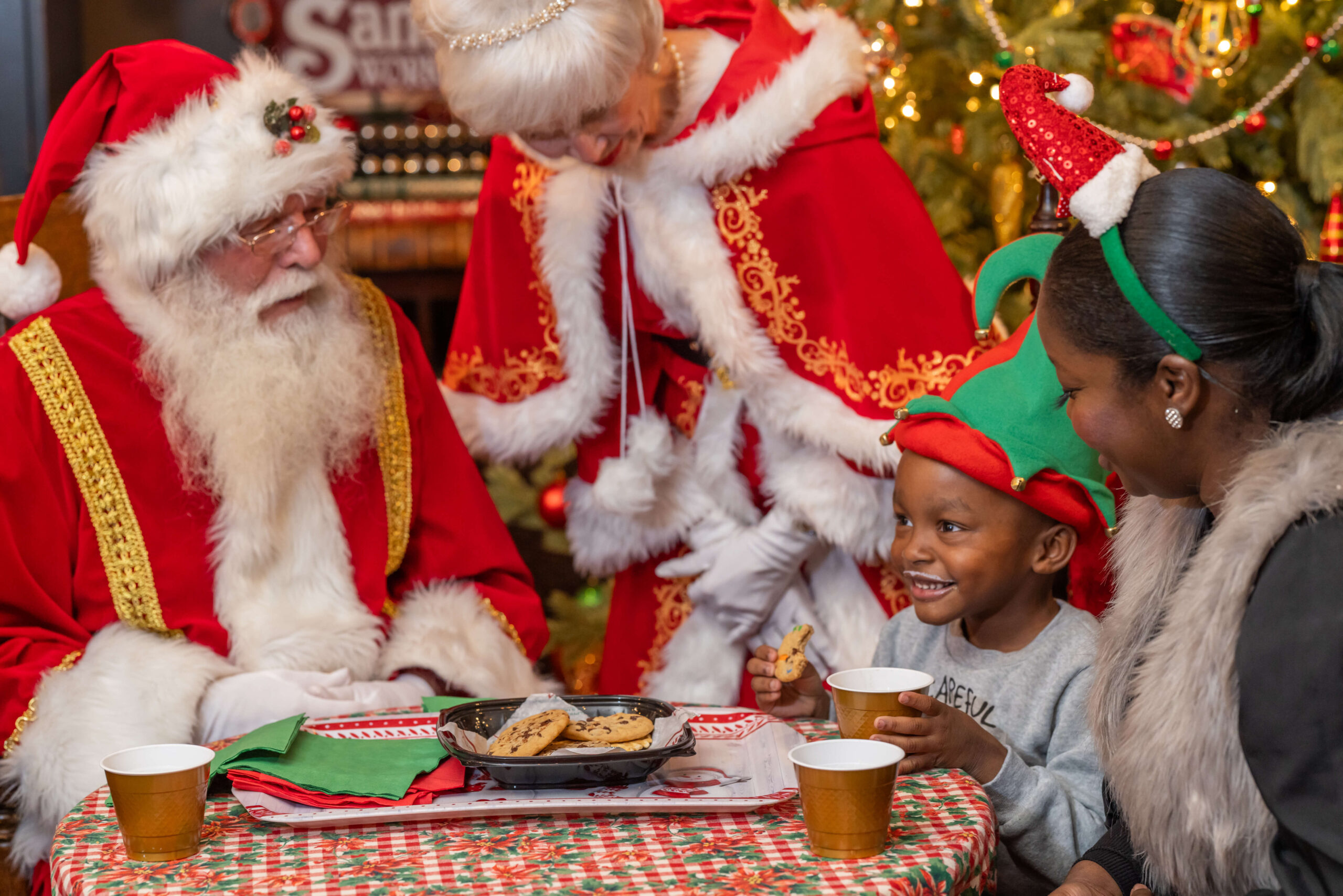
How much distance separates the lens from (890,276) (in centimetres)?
238

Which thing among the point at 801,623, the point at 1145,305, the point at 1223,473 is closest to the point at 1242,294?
the point at 1145,305

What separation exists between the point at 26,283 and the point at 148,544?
0.53m

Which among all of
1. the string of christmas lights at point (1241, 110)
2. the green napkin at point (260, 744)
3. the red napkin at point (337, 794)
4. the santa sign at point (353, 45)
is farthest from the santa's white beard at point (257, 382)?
the santa sign at point (353, 45)

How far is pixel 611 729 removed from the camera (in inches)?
63.1

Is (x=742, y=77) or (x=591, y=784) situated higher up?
(x=742, y=77)

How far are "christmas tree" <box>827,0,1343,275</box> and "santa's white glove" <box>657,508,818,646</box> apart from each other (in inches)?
51.8

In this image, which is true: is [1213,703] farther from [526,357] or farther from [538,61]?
[526,357]

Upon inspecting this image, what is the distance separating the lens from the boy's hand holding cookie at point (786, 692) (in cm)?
199

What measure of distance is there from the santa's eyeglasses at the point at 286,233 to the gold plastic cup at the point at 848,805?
1395 millimetres

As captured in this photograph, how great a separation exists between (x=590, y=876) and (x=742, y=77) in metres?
1.58

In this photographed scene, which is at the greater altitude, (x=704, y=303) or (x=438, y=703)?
(x=704, y=303)

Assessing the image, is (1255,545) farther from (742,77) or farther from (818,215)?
(742,77)

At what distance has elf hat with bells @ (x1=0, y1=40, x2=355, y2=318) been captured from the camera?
2.20 metres

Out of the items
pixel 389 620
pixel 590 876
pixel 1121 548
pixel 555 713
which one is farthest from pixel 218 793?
pixel 1121 548
